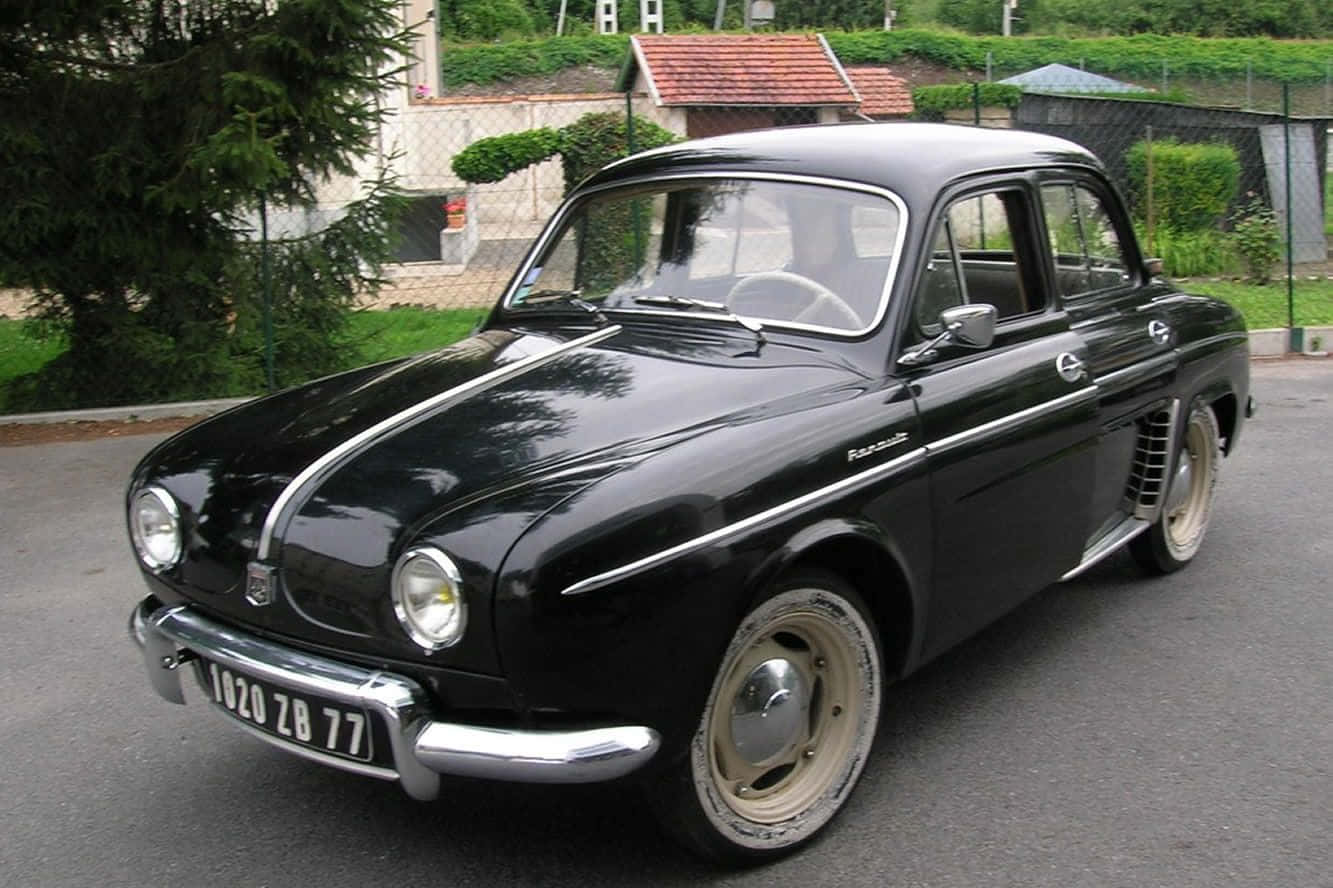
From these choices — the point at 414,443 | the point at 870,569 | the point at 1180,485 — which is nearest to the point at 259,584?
the point at 414,443

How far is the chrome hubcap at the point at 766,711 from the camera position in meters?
3.13

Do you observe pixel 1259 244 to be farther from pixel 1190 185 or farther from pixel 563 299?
pixel 563 299

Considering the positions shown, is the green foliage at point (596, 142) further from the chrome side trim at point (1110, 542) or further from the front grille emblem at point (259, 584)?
the front grille emblem at point (259, 584)

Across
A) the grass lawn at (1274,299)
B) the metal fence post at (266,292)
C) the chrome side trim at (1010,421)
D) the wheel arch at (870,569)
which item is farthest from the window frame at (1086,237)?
the grass lawn at (1274,299)

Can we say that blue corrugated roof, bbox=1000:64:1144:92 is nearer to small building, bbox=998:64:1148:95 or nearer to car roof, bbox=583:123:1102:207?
small building, bbox=998:64:1148:95

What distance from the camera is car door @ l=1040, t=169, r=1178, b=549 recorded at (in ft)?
14.6

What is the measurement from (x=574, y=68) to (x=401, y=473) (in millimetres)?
45348

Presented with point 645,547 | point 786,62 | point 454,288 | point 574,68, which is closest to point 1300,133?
point 454,288

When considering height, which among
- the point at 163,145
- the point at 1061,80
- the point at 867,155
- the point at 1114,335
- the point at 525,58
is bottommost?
the point at 1114,335

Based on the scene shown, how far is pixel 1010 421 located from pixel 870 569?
760mm

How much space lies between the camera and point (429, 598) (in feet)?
8.92

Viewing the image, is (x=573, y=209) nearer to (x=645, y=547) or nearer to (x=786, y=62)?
(x=645, y=547)

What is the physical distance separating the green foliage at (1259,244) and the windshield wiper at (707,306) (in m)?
11.7

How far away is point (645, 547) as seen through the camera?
274 cm
